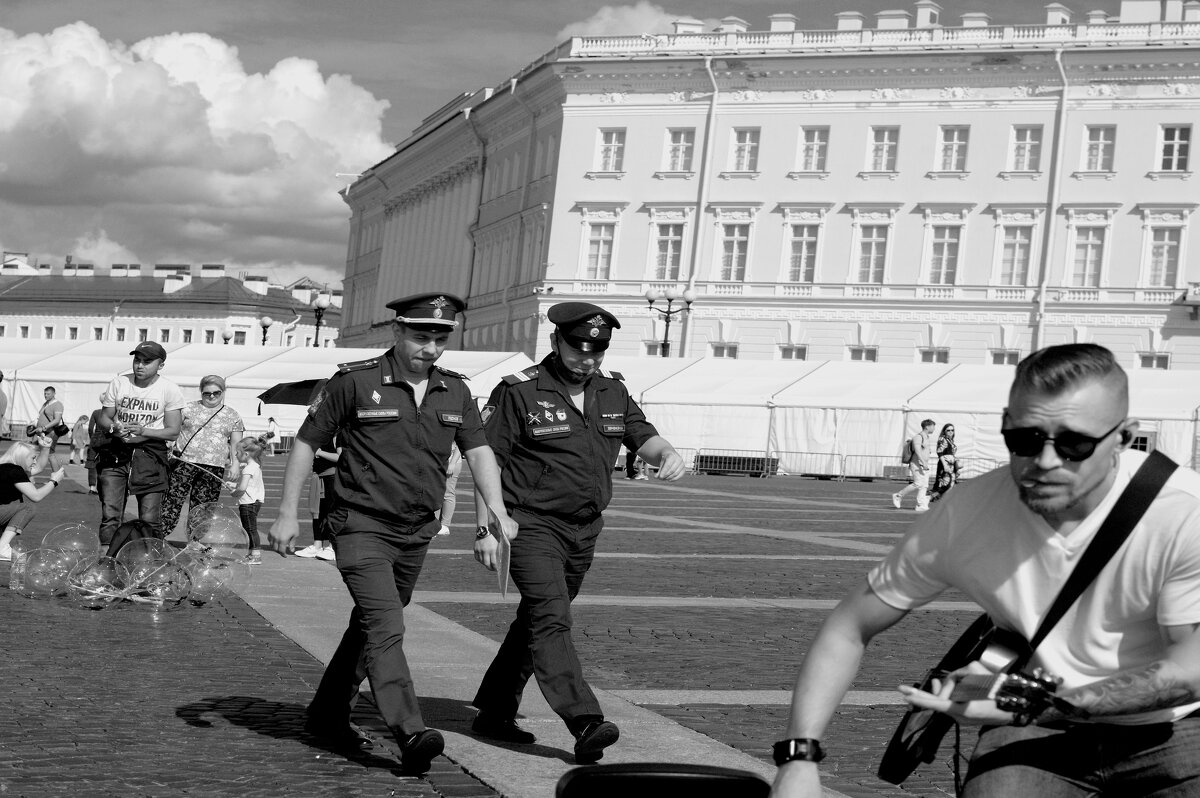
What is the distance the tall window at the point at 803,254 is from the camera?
59312 millimetres

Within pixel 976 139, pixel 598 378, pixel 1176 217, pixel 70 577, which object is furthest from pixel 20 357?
pixel 598 378

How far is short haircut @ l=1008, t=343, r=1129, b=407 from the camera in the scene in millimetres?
3447

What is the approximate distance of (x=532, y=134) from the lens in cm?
6644

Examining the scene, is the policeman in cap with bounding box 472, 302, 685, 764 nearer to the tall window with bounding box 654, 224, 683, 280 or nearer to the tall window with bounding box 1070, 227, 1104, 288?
the tall window with bounding box 1070, 227, 1104, 288

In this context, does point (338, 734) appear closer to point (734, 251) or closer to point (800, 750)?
point (800, 750)

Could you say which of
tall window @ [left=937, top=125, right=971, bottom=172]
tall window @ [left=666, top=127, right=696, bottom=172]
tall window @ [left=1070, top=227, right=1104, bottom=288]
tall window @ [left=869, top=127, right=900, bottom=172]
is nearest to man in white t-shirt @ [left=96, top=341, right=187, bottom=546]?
tall window @ [left=1070, top=227, right=1104, bottom=288]

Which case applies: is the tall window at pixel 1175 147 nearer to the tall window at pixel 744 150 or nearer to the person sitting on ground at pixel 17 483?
the tall window at pixel 744 150

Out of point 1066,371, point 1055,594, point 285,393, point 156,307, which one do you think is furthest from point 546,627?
point 156,307

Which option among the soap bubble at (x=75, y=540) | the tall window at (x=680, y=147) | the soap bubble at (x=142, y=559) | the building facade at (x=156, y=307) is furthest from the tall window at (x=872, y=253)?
the building facade at (x=156, y=307)

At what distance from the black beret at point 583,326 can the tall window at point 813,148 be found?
5295 cm

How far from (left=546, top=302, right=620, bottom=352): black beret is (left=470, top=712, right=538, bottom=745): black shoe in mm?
1475

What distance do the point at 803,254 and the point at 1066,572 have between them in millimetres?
56556

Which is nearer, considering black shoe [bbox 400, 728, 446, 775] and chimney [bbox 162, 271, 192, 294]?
black shoe [bbox 400, 728, 446, 775]

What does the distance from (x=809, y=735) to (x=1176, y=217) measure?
53.8 metres
